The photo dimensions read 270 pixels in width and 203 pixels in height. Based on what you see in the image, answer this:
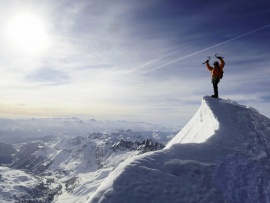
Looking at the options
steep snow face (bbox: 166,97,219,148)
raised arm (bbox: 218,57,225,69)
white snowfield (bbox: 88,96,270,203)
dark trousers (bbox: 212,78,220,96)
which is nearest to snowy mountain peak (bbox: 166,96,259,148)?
steep snow face (bbox: 166,97,219,148)

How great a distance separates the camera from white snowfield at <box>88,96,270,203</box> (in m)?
12.6

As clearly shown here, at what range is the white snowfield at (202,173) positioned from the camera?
1257cm

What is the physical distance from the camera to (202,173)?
14.7 metres

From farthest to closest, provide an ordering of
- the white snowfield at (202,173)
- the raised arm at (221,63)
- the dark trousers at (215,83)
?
the dark trousers at (215,83) → the raised arm at (221,63) → the white snowfield at (202,173)

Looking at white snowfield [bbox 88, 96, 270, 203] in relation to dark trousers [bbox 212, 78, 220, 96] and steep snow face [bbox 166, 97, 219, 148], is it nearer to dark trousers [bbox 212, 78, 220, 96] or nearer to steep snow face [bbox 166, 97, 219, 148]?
steep snow face [bbox 166, 97, 219, 148]

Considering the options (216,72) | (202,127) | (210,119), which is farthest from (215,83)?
(202,127)

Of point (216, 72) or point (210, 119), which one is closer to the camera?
point (210, 119)

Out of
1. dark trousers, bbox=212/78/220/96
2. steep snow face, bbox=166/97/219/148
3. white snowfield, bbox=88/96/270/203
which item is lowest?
white snowfield, bbox=88/96/270/203

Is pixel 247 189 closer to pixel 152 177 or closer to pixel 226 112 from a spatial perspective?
pixel 152 177

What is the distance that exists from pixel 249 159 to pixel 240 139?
8.35 ft

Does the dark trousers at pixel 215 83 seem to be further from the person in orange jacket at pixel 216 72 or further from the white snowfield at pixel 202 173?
the white snowfield at pixel 202 173

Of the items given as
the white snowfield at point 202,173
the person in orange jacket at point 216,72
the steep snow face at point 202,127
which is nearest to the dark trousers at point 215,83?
the person in orange jacket at point 216,72

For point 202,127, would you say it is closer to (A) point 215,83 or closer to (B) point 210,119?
(B) point 210,119

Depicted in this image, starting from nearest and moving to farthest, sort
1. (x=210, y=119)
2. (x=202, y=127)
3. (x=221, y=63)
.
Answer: (x=210, y=119) < (x=202, y=127) < (x=221, y=63)
